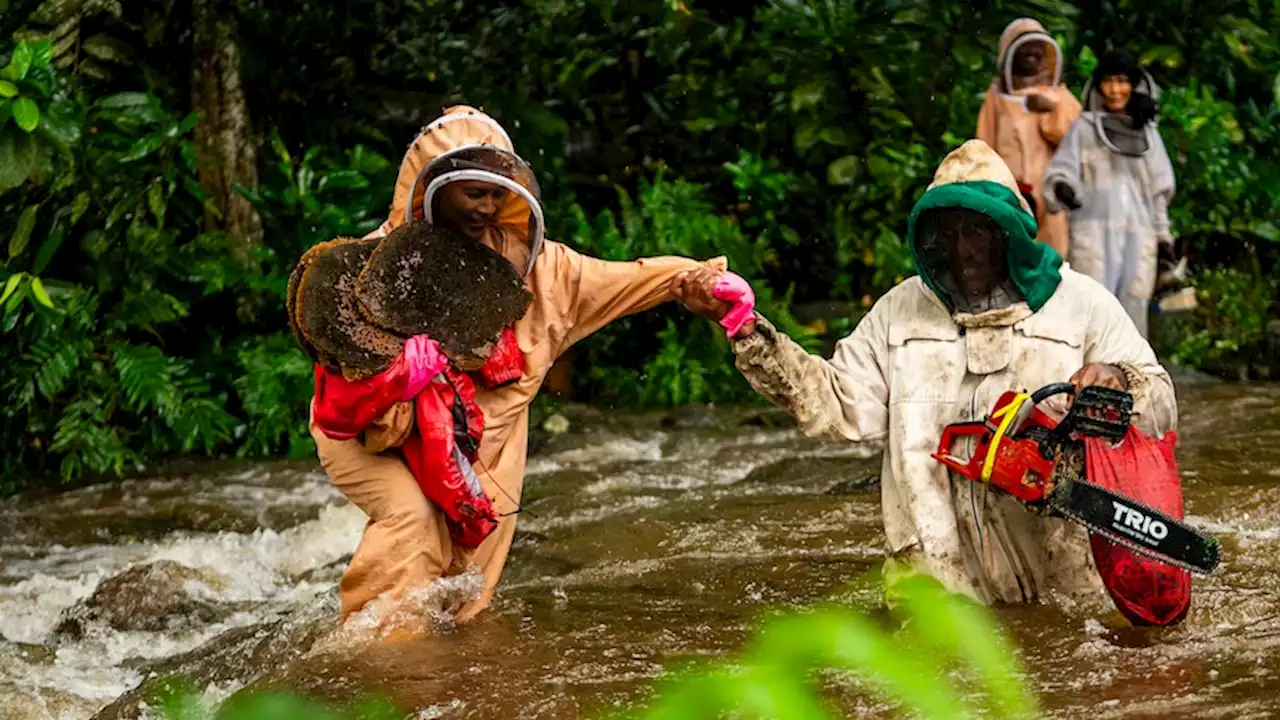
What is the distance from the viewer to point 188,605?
647 cm

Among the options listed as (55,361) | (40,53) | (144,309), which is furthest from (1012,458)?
(144,309)

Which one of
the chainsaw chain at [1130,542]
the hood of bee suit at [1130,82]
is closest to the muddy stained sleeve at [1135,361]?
the chainsaw chain at [1130,542]

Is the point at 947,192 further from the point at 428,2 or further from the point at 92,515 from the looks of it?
the point at 428,2

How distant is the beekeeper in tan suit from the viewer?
16.2 feet

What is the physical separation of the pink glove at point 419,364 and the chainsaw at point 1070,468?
1.39m

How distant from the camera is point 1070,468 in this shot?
446 cm

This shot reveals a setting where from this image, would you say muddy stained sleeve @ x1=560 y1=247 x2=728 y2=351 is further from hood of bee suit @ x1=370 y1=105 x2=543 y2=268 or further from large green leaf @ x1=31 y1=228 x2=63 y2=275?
large green leaf @ x1=31 y1=228 x2=63 y2=275

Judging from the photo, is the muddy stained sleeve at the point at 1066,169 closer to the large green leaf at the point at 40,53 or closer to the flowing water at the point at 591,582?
the flowing water at the point at 591,582

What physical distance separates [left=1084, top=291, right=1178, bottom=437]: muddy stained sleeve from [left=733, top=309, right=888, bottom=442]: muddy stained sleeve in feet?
1.90

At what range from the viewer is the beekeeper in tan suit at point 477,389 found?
494 centimetres

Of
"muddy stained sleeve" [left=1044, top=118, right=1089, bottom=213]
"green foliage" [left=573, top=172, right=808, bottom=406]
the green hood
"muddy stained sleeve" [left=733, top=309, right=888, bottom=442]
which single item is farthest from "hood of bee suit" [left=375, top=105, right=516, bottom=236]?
"green foliage" [left=573, top=172, right=808, bottom=406]

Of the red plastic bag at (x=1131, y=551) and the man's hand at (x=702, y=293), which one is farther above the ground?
the man's hand at (x=702, y=293)

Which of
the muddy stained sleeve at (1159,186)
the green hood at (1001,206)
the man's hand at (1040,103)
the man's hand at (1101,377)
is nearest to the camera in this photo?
the man's hand at (1101,377)

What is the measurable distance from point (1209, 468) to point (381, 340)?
446 centimetres
